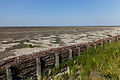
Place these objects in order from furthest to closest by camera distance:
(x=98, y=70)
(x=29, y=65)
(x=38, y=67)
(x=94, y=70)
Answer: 1. (x=94, y=70)
2. (x=38, y=67)
3. (x=98, y=70)
4. (x=29, y=65)

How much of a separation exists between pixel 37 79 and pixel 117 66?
3.59 metres

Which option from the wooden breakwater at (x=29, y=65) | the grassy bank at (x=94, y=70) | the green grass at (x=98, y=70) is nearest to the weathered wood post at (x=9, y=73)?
the wooden breakwater at (x=29, y=65)

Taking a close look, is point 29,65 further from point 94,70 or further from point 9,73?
point 94,70

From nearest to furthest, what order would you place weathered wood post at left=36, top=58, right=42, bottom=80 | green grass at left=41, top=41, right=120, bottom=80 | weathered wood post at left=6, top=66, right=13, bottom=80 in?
green grass at left=41, top=41, right=120, bottom=80 → weathered wood post at left=6, top=66, right=13, bottom=80 → weathered wood post at left=36, top=58, right=42, bottom=80

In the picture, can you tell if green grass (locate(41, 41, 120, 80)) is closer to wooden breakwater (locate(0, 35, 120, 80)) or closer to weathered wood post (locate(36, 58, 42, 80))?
wooden breakwater (locate(0, 35, 120, 80))

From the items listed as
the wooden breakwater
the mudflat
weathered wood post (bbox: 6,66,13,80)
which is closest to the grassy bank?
the wooden breakwater

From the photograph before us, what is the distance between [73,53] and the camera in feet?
25.5

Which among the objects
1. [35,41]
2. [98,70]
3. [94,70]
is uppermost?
[98,70]

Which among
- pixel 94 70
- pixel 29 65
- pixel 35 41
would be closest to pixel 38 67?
pixel 29 65

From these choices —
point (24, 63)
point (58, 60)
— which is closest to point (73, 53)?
point (58, 60)

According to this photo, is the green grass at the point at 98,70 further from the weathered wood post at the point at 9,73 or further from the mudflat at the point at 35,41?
the mudflat at the point at 35,41

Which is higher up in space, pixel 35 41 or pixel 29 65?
pixel 29 65

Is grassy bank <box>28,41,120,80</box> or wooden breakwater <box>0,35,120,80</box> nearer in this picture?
grassy bank <box>28,41,120,80</box>

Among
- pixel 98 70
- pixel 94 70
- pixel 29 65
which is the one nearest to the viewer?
pixel 29 65
